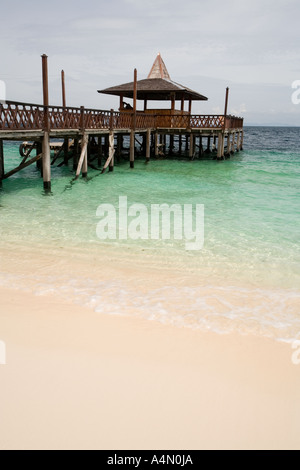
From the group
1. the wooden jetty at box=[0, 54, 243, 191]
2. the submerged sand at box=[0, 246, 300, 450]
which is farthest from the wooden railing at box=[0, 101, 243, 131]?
the submerged sand at box=[0, 246, 300, 450]

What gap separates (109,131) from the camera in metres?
20.0

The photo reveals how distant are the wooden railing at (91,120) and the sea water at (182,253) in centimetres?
253

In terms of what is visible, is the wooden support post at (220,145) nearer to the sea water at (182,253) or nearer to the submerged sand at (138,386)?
the sea water at (182,253)

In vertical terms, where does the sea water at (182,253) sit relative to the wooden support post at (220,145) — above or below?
below

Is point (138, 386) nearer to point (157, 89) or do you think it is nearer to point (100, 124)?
point (100, 124)

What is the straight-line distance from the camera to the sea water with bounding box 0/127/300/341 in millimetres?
5473

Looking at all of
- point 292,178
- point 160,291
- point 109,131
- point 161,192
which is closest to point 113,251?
point 160,291

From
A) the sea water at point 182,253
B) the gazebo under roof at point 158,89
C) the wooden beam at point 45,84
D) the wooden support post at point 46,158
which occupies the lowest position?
the sea water at point 182,253

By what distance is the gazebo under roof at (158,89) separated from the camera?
2516 centimetres

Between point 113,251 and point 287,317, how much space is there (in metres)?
4.03

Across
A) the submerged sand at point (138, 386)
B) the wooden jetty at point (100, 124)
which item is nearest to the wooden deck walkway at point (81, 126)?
the wooden jetty at point (100, 124)

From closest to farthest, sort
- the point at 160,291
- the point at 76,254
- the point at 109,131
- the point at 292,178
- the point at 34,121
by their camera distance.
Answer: the point at 160,291
the point at 76,254
the point at 34,121
the point at 109,131
the point at 292,178
